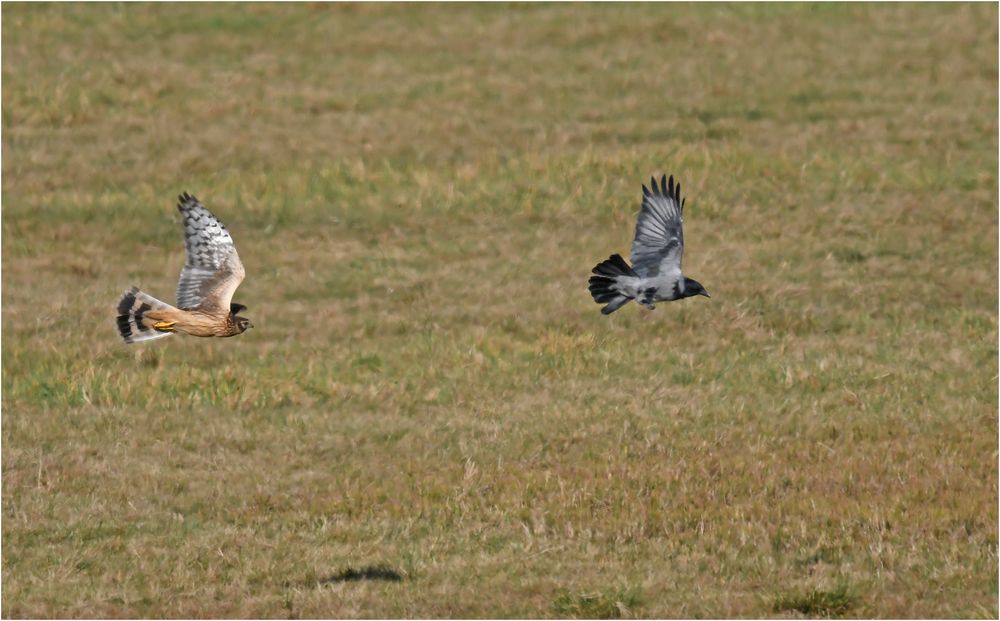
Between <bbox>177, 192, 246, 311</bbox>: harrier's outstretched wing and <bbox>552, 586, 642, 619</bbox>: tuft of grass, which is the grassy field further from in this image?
<bbox>177, 192, 246, 311</bbox>: harrier's outstretched wing

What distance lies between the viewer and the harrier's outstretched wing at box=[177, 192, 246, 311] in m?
10.5

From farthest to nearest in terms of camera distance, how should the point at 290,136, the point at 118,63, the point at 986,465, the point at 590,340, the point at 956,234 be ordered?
the point at 118,63 < the point at 290,136 < the point at 956,234 < the point at 590,340 < the point at 986,465

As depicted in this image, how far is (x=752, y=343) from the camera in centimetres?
2014

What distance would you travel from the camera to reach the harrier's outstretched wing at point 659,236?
11.1 m

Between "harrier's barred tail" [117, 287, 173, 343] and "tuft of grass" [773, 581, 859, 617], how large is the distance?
5.62m

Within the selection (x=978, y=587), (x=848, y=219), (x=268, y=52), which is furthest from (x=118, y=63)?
(x=978, y=587)

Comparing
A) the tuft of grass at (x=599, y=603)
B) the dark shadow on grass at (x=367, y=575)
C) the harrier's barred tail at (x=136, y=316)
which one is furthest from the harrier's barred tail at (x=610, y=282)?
the dark shadow on grass at (x=367, y=575)

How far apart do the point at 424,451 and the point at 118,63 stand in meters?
17.2

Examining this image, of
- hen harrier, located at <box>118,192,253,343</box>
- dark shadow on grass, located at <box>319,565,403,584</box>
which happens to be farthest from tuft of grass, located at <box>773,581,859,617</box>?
hen harrier, located at <box>118,192,253,343</box>

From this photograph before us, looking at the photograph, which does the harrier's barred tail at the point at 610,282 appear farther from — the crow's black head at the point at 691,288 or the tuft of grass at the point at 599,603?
the tuft of grass at the point at 599,603

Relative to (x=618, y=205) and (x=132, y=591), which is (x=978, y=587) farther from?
(x=618, y=205)

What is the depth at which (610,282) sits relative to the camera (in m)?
11.2

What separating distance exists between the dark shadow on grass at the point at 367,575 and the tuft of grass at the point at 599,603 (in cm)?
140

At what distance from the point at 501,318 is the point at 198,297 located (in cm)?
1064
